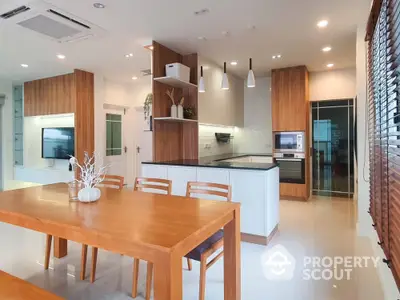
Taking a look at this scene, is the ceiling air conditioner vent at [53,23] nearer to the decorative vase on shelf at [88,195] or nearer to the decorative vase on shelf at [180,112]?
the decorative vase on shelf at [180,112]

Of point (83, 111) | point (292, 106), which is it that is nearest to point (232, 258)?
point (292, 106)

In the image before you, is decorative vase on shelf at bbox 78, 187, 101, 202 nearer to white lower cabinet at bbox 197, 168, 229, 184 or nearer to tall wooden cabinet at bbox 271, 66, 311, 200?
white lower cabinet at bbox 197, 168, 229, 184

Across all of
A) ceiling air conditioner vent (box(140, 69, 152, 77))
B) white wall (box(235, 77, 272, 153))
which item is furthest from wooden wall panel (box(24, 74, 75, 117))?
white wall (box(235, 77, 272, 153))

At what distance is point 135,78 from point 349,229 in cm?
535

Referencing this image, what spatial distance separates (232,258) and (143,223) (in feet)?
2.36

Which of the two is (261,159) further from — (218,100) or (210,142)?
(218,100)

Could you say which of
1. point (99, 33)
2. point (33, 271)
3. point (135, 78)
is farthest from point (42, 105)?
point (33, 271)

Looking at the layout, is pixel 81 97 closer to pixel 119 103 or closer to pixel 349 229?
pixel 119 103

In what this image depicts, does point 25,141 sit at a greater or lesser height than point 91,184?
greater

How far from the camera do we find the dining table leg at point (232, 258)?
6.04ft

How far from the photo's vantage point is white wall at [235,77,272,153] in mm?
6406

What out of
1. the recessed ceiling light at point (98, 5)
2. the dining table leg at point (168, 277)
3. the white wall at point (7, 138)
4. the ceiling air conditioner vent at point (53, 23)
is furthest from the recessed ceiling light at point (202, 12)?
the white wall at point (7, 138)

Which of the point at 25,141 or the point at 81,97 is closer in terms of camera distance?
the point at 81,97

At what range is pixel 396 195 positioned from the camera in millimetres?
1549
